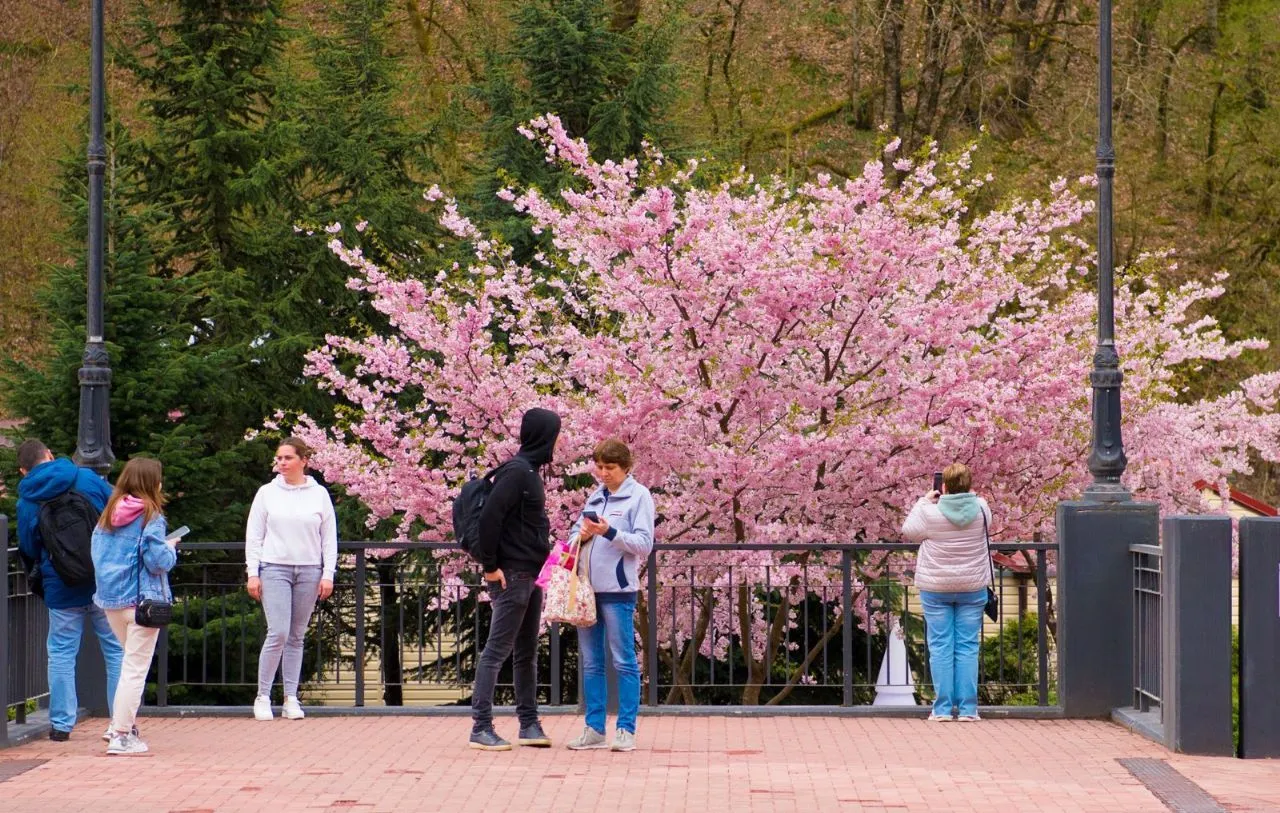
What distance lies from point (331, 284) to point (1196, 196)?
12911 mm

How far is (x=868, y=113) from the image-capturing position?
29859 mm

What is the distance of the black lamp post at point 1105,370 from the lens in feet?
41.2

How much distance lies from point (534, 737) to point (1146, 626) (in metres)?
3.90

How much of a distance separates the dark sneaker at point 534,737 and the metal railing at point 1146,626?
3693mm

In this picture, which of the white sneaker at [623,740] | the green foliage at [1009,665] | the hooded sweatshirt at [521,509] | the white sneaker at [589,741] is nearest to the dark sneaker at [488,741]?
the white sneaker at [589,741]

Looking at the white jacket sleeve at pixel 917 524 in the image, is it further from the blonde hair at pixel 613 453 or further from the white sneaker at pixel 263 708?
the white sneaker at pixel 263 708

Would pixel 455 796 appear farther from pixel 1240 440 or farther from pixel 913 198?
pixel 1240 440

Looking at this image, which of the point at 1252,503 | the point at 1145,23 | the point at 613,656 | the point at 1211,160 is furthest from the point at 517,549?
the point at 1252,503

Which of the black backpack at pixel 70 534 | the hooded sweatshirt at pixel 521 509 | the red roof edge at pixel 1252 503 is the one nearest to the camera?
the hooded sweatshirt at pixel 521 509

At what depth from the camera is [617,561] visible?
34.1 feet

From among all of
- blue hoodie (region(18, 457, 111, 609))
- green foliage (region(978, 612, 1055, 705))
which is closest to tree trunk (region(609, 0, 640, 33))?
green foliage (region(978, 612, 1055, 705))

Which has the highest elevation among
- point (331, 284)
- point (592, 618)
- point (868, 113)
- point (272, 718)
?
point (868, 113)

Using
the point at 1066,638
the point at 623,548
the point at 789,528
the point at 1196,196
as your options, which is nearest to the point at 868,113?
the point at 1196,196

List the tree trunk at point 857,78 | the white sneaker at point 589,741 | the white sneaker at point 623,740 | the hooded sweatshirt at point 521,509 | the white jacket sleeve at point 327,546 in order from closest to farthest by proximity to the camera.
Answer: the hooded sweatshirt at point 521,509 < the white sneaker at point 623,740 < the white sneaker at point 589,741 < the white jacket sleeve at point 327,546 < the tree trunk at point 857,78
